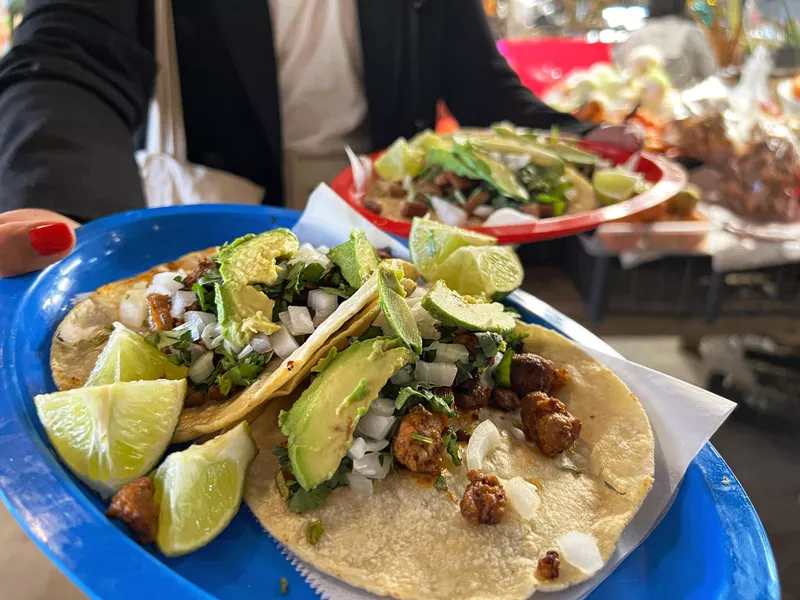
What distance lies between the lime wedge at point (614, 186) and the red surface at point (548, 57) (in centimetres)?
256

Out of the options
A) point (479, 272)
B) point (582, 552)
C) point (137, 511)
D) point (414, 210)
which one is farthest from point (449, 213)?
point (137, 511)

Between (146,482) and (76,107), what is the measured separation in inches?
51.7

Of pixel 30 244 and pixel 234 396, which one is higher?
pixel 30 244

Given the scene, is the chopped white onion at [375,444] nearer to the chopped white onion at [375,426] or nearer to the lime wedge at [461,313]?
the chopped white onion at [375,426]

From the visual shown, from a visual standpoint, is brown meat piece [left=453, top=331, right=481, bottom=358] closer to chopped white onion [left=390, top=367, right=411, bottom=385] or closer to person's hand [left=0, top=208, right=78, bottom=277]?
chopped white onion [left=390, top=367, right=411, bottom=385]

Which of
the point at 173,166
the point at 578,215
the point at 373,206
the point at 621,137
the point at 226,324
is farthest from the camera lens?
the point at 621,137

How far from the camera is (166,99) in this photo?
91.1 inches

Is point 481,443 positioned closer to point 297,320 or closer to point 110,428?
point 297,320

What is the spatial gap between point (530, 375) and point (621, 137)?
1889 mm

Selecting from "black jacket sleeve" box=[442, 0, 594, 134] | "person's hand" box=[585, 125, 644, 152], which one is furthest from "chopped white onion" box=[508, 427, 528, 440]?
"black jacket sleeve" box=[442, 0, 594, 134]

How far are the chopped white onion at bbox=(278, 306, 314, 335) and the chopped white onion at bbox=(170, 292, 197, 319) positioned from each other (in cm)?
22

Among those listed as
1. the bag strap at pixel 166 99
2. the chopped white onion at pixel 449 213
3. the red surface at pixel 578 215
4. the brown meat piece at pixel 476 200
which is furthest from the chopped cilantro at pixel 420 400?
the bag strap at pixel 166 99

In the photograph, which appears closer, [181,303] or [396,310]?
[396,310]

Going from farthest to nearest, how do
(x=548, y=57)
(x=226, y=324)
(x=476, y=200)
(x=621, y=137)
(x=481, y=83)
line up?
(x=548, y=57) < (x=481, y=83) < (x=621, y=137) < (x=476, y=200) < (x=226, y=324)
